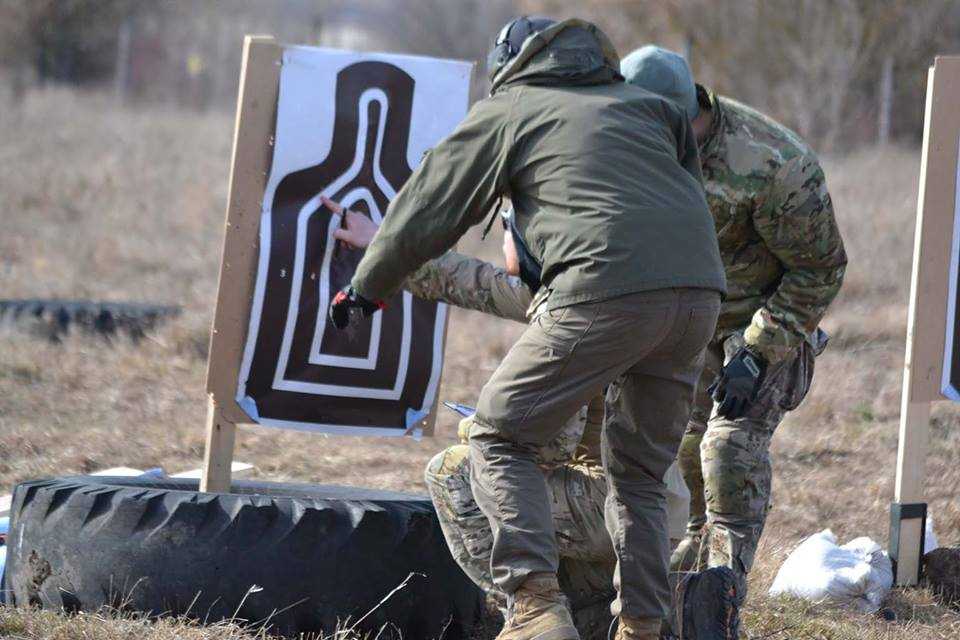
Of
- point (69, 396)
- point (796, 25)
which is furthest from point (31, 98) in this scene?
point (69, 396)

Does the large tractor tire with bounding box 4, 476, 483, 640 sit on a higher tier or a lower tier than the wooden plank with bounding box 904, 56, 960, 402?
lower

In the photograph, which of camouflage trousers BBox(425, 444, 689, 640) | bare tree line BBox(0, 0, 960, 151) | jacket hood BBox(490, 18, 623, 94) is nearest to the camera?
jacket hood BBox(490, 18, 623, 94)

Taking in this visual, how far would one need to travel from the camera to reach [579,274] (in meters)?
3.43

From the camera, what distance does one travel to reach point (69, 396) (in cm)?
814

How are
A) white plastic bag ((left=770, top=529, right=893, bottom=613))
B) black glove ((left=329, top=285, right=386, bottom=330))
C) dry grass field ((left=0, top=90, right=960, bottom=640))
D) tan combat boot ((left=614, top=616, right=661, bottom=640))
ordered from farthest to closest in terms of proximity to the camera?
dry grass field ((left=0, top=90, right=960, bottom=640)), white plastic bag ((left=770, top=529, right=893, bottom=613)), black glove ((left=329, top=285, right=386, bottom=330)), tan combat boot ((left=614, top=616, right=661, bottom=640))

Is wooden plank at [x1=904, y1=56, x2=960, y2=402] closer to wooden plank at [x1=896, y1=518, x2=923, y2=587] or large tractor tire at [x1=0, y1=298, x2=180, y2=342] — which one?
wooden plank at [x1=896, y1=518, x2=923, y2=587]

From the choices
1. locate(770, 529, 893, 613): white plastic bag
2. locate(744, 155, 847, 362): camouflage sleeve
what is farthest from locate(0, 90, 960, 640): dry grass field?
locate(744, 155, 847, 362): camouflage sleeve

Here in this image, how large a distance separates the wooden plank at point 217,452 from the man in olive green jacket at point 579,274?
4.41 ft

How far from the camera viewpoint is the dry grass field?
6175 millimetres

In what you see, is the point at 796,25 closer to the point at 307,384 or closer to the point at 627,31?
the point at 627,31

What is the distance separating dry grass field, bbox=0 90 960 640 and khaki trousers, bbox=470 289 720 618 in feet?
3.21

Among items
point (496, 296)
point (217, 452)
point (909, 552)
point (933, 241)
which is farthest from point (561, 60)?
point (909, 552)

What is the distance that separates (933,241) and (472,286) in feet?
6.80

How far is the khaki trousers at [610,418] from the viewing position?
3469 millimetres
